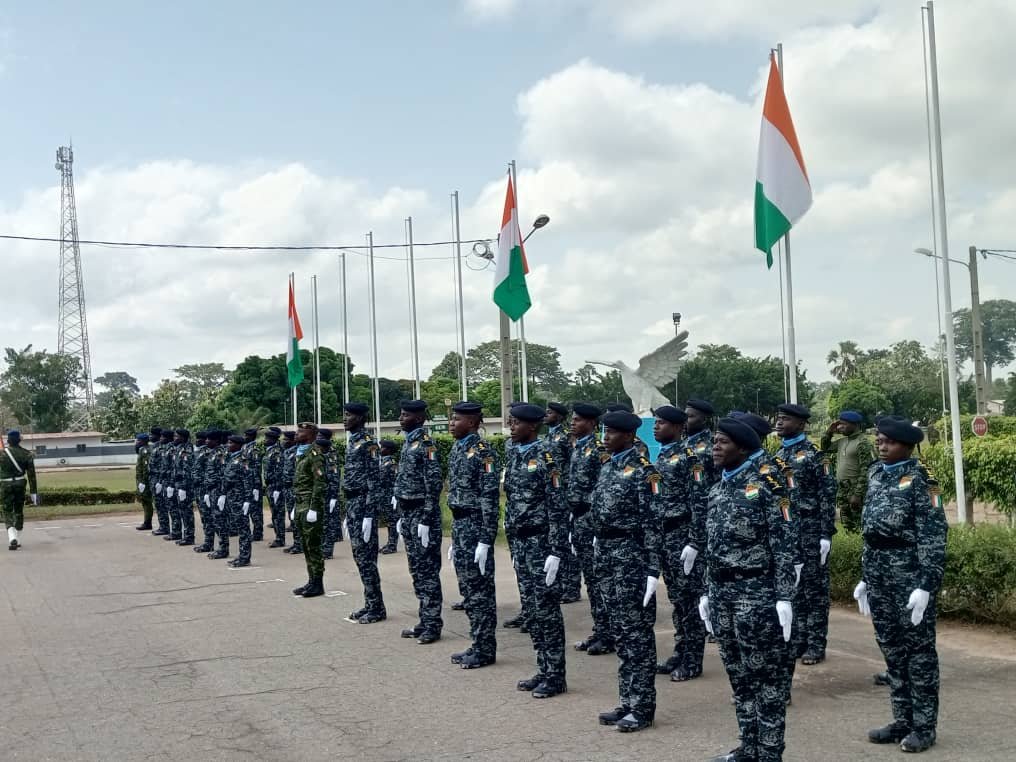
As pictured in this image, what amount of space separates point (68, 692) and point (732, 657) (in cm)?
473

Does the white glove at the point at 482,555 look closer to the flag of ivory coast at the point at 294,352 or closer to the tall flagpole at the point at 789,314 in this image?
the tall flagpole at the point at 789,314

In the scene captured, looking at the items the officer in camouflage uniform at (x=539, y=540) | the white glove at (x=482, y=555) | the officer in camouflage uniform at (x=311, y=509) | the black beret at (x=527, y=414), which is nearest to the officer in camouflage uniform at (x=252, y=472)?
the officer in camouflage uniform at (x=311, y=509)

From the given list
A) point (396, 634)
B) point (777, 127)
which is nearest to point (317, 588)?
point (396, 634)

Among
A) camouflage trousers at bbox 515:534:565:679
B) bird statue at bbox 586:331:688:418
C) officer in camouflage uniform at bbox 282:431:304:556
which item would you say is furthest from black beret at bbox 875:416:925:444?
bird statue at bbox 586:331:688:418

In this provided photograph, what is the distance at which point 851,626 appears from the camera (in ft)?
27.0

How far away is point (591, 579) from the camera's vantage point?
25.8 feet

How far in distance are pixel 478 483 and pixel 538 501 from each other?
2.71 ft

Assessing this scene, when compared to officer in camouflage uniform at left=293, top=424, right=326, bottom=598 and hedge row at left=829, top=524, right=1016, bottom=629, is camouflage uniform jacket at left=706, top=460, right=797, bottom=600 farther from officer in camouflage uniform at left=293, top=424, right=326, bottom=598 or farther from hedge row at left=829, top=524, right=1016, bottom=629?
officer in camouflage uniform at left=293, top=424, right=326, bottom=598

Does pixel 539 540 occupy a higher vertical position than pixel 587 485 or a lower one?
lower

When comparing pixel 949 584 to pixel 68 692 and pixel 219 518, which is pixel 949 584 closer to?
pixel 68 692

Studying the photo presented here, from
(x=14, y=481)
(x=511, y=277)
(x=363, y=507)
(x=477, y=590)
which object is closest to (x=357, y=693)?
(x=477, y=590)

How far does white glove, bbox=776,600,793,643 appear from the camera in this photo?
4.56m

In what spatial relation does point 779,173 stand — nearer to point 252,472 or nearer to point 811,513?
point 811,513

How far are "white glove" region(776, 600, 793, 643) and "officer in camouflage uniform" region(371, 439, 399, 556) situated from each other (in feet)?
15.3
